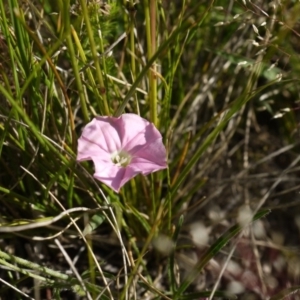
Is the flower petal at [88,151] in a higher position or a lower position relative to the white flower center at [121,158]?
higher

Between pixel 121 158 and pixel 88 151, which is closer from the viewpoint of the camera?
pixel 88 151

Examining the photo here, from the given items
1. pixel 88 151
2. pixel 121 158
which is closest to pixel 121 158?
pixel 121 158

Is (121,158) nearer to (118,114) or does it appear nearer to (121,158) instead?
(121,158)

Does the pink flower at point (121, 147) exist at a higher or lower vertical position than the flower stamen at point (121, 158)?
higher

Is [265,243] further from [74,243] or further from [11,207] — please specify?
[11,207]

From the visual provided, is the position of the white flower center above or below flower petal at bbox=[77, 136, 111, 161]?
below
